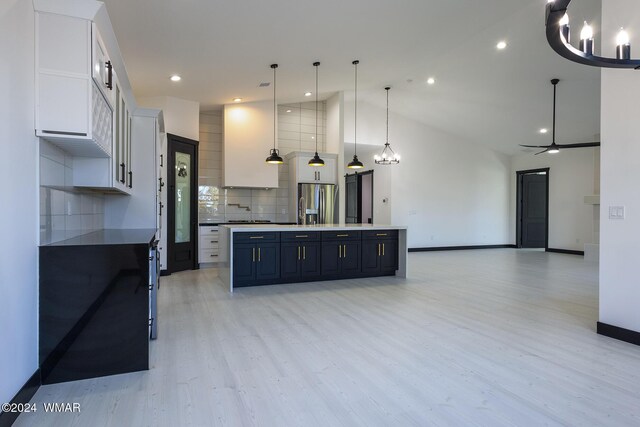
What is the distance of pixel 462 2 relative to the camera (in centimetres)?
430

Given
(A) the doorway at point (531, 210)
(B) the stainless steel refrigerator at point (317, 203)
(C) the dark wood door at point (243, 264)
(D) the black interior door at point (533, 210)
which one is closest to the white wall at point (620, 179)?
(C) the dark wood door at point (243, 264)

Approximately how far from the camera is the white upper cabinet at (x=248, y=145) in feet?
24.7

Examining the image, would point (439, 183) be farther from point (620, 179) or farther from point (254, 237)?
point (620, 179)

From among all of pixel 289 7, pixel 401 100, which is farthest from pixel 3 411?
pixel 401 100

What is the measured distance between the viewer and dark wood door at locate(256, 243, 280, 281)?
530 centimetres

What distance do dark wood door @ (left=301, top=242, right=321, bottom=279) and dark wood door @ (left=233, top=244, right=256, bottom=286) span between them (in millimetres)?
784

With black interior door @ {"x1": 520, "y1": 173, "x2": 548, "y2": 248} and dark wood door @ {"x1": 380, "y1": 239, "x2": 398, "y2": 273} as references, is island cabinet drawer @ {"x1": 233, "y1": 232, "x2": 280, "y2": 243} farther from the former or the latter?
black interior door @ {"x1": 520, "y1": 173, "x2": 548, "y2": 248}

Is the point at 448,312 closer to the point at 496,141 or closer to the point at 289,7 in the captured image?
the point at 289,7

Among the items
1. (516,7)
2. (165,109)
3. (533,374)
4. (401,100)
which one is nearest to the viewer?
(533,374)

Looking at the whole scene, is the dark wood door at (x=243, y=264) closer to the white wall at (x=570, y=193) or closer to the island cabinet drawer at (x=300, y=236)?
the island cabinet drawer at (x=300, y=236)

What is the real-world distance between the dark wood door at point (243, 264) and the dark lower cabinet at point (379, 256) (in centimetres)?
188

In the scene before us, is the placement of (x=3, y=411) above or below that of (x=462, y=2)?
below

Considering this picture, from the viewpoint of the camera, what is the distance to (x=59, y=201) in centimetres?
287

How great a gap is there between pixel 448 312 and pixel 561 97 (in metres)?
5.97
